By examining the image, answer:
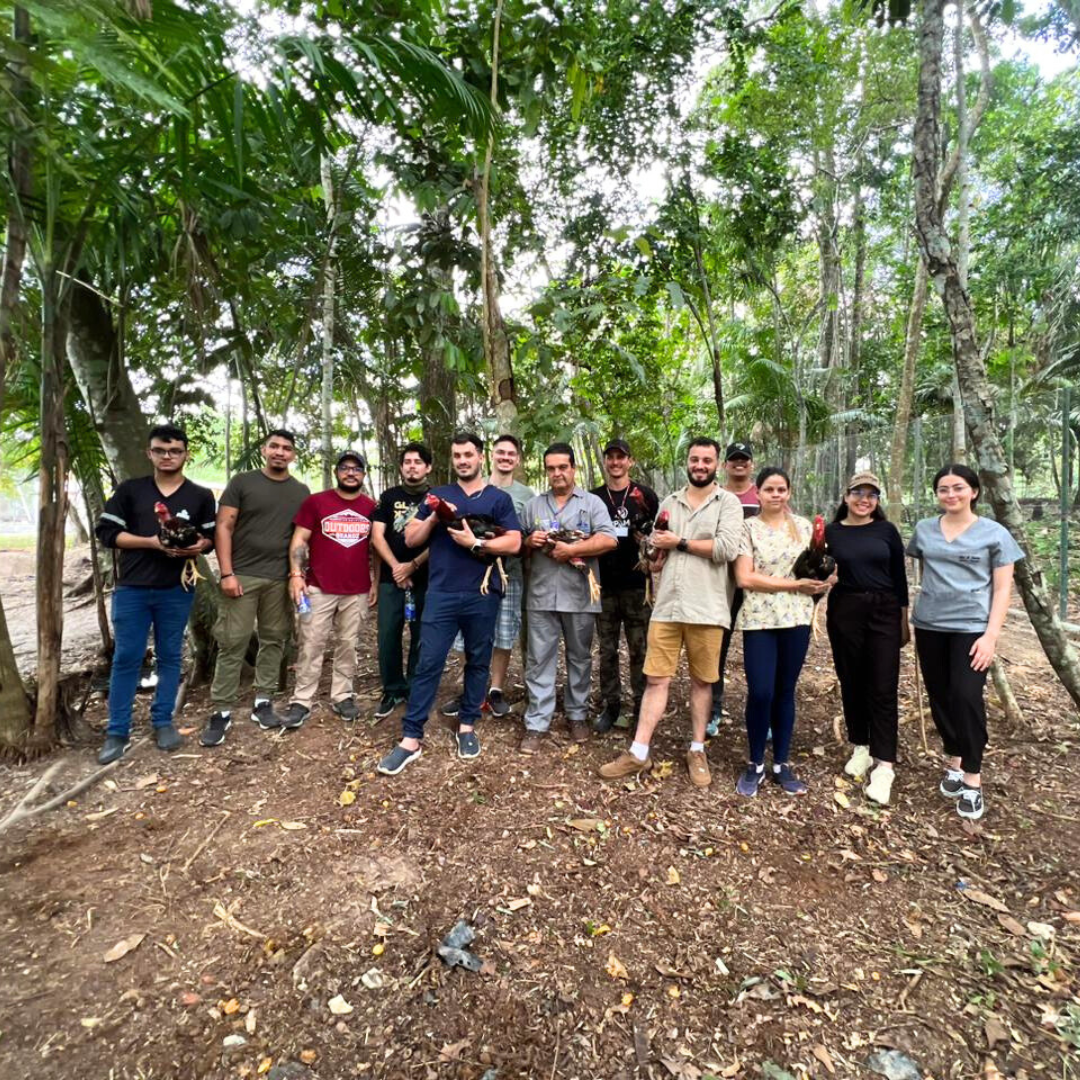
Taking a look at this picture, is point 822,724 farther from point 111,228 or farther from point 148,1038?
point 111,228

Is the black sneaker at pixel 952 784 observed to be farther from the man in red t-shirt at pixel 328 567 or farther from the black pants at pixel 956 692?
the man in red t-shirt at pixel 328 567

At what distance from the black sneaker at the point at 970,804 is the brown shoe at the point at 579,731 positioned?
2.03 metres

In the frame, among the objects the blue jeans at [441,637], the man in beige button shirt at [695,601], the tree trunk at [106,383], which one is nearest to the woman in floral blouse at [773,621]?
the man in beige button shirt at [695,601]

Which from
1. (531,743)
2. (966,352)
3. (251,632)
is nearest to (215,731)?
(251,632)

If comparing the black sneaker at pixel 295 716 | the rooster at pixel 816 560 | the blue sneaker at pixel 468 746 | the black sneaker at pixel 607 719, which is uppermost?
the rooster at pixel 816 560

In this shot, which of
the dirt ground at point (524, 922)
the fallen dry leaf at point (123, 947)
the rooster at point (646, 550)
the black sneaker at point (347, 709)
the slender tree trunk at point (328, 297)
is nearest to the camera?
the dirt ground at point (524, 922)

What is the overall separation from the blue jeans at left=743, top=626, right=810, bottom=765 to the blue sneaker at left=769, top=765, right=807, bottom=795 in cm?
15

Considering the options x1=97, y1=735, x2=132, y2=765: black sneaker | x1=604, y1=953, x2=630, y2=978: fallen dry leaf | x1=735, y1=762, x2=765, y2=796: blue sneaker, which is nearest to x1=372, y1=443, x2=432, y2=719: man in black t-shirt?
x1=97, y1=735, x2=132, y2=765: black sneaker

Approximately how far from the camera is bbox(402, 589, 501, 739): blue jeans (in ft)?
11.3

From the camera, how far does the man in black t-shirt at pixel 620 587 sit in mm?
3977

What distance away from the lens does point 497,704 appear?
13.6 ft

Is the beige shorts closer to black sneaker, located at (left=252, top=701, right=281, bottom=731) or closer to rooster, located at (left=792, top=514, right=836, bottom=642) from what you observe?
rooster, located at (left=792, top=514, right=836, bottom=642)

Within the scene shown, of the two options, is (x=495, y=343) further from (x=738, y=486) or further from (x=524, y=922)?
(x=524, y=922)

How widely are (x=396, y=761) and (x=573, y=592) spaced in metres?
1.41
